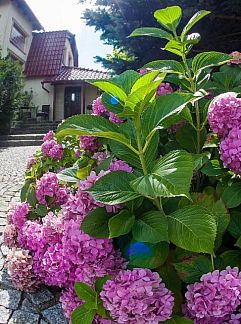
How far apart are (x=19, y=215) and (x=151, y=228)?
1.14 m

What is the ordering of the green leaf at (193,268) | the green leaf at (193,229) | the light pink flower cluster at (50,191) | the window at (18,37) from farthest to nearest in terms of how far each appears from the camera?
the window at (18,37) < the light pink flower cluster at (50,191) < the green leaf at (193,268) < the green leaf at (193,229)

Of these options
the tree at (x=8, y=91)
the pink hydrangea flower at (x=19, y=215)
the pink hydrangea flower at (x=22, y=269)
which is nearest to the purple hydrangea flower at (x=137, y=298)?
the pink hydrangea flower at (x=22, y=269)

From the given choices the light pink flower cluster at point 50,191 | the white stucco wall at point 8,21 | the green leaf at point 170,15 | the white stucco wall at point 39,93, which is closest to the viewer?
the green leaf at point 170,15

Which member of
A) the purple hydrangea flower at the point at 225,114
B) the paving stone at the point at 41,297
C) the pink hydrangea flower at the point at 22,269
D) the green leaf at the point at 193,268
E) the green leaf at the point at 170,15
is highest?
the green leaf at the point at 170,15

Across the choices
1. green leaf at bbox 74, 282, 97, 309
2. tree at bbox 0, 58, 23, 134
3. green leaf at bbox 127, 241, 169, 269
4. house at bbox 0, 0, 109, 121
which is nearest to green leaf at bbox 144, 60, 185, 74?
green leaf at bbox 127, 241, 169, 269

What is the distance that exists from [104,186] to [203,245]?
274 mm

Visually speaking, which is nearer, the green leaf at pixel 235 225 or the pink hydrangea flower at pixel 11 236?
the green leaf at pixel 235 225

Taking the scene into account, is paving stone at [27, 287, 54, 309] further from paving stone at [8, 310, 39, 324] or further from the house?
the house

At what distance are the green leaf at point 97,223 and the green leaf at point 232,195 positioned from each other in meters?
0.32

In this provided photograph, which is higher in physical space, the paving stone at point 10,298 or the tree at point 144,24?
the tree at point 144,24

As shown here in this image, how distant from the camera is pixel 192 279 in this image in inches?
33.3

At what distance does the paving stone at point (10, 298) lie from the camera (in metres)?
1.57

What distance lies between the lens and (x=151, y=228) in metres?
0.80

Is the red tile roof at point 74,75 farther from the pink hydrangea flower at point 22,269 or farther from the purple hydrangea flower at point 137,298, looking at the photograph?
the purple hydrangea flower at point 137,298
